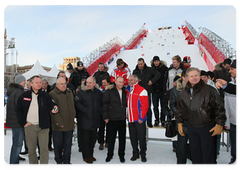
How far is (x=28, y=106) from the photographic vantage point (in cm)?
318

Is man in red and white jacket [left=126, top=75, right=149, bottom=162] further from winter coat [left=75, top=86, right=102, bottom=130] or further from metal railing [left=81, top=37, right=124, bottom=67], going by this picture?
metal railing [left=81, top=37, right=124, bottom=67]

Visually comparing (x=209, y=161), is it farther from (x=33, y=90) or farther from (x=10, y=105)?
(x=10, y=105)

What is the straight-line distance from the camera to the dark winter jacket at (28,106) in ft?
10.3

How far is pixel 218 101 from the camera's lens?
105 inches

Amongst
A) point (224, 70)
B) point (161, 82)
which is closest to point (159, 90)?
point (161, 82)

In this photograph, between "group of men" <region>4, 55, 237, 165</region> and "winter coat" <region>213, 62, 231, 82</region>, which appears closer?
"group of men" <region>4, 55, 237, 165</region>

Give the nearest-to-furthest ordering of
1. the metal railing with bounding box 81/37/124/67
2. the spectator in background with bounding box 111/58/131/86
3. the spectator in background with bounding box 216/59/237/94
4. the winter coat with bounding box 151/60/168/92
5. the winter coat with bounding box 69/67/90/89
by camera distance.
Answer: the spectator in background with bounding box 216/59/237/94, the spectator in background with bounding box 111/58/131/86, the winter coat with bounding box 151/60/168/92, the winter coat with bounding box 69/67/90/89, the metal railing with bounding box 81/37/124/67

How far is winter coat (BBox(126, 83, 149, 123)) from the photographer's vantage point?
3843 millimetres

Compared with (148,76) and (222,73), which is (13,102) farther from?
(222,73)

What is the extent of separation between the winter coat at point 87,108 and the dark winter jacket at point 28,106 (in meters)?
0.67


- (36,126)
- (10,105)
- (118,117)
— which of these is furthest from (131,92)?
(10,105)

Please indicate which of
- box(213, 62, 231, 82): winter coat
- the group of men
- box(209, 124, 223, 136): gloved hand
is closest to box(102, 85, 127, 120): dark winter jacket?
the group of men

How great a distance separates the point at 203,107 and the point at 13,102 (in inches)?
132

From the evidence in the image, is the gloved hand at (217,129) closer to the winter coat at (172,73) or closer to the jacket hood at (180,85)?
the jacket hood at (180,85)
